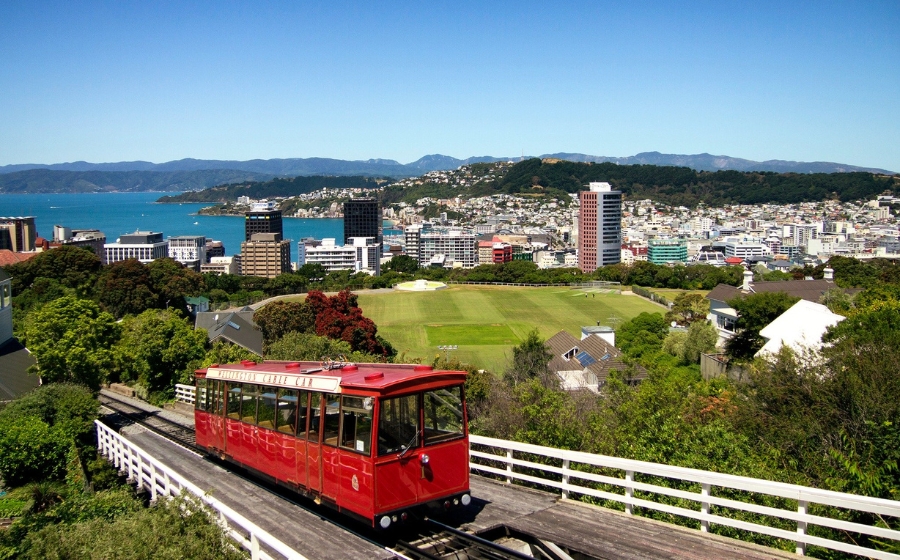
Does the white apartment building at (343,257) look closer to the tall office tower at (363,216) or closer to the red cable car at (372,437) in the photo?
the tall office tower at (363,216)

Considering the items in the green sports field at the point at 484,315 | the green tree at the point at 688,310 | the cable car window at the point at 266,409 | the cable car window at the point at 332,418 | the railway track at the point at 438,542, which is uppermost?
the cable car window at the point at 332,418

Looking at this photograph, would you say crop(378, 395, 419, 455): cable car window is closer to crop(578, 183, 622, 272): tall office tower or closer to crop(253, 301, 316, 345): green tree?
crop(253, 301, 316, 345): green tree

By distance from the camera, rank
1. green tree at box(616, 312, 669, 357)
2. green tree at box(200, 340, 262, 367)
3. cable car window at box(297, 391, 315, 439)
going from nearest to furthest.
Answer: cable car window at box(297, 391, 315, 439) → green tree at box(200, 340, 262, 367) → green tree at box(616, 312, 669, 357)

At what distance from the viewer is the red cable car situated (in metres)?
7.80

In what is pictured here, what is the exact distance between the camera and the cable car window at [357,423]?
7855mm

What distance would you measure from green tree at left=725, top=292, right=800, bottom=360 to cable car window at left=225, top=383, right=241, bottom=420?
26067 millimetres

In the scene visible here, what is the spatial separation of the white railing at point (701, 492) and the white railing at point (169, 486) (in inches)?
135

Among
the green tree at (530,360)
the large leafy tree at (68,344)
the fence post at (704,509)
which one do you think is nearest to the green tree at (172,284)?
the green tree at (530,360)

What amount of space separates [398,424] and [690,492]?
3142mm

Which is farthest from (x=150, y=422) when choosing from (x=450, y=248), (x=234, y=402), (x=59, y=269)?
(x=450, y=248)

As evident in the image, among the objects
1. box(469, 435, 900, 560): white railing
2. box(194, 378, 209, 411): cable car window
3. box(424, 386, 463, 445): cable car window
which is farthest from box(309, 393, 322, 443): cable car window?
box(194, 378, 209, 411): cable car window

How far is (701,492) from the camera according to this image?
8031 millimetres

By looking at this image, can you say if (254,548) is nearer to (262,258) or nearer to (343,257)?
(262,258)

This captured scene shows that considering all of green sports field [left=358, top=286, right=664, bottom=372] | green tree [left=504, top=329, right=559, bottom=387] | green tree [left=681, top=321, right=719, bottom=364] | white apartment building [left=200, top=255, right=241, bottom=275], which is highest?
green tree [left=504, top=329, right=559, bottom=387]
